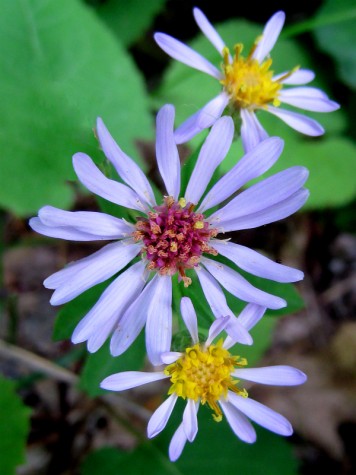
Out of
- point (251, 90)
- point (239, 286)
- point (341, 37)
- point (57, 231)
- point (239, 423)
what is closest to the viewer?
point (57, 231)

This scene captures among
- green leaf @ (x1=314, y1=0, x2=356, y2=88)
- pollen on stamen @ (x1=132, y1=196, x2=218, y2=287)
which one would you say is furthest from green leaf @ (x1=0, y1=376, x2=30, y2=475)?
green leaf @ (x1=314, y1=0, x2=356, y2=88)

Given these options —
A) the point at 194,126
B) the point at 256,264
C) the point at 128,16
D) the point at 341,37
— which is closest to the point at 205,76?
the point at 128,16

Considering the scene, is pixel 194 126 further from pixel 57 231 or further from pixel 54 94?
pixel 54 94

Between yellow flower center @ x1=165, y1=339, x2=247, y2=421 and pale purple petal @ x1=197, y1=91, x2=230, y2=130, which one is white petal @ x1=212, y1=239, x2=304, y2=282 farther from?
pale purple petal @ x1=197, y1=91, x2=230, y2=130

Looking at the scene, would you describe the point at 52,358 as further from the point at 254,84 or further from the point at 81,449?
the point at 254,84

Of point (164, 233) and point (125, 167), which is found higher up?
point (125, 167)

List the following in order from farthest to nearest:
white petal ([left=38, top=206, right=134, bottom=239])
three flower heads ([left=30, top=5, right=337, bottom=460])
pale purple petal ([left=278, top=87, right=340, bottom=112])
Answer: pale purple petal ([left=278, top=87, right=340, bottom=112]) → three flower heads ([left=30, top=5, right=337, bottom=460]) → white petal ([left=38, top=206, right=134, bottom=239])
